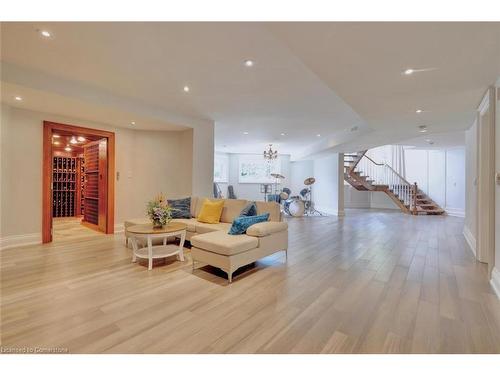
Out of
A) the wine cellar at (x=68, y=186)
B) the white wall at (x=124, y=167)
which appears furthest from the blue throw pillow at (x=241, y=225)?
the wine cellar at (x=68, y=186)

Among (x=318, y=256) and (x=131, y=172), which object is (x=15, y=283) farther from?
(x=318, y=256)

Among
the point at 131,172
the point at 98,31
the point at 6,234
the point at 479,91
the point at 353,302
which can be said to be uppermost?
the point at 98,31

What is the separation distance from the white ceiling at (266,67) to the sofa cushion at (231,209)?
72.6 inches

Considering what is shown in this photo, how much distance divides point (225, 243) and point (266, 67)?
2234mm

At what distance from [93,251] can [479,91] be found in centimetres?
600

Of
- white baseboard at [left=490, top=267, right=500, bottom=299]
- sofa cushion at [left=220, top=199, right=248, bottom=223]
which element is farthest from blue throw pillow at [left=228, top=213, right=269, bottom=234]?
white baseboard at [left=490, top=267, right=500, bottom=299]

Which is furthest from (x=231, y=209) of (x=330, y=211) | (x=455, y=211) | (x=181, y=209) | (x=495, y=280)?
(x=455, y=211)

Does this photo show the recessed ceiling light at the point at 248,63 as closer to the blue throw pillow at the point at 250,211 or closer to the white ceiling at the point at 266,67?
the white ceiling at the point at 266,67

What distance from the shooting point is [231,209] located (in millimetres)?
4379

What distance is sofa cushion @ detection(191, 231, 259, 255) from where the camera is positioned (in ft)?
9.27

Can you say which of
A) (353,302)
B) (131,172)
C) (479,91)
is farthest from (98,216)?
(479,91)

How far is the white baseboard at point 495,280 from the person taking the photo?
2.52 meters

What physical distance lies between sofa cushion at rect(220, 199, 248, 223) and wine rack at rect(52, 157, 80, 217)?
6449 mm
